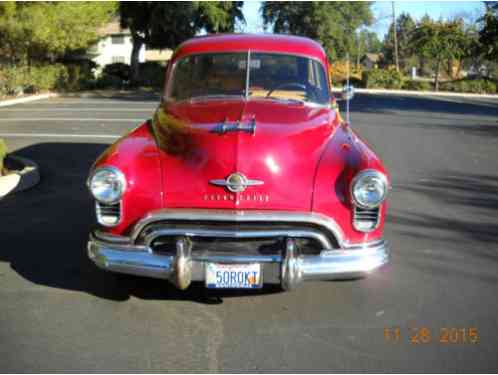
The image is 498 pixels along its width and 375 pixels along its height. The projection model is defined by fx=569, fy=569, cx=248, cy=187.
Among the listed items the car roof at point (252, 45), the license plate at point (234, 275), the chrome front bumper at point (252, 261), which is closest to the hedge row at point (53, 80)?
the car roof at point (252, 45)

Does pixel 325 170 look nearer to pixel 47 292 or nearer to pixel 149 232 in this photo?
pixel 149 232

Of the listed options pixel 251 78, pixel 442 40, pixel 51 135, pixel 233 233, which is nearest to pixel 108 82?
pixel 442 40

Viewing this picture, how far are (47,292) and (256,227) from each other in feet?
5.81

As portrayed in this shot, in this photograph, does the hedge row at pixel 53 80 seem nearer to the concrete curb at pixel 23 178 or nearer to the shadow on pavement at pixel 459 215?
the concrete curb at pixel 23 178

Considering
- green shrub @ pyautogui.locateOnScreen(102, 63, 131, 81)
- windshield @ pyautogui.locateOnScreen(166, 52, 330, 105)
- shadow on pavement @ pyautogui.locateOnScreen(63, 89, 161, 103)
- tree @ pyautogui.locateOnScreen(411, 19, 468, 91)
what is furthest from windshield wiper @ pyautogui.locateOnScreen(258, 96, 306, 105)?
green shrub @ pyautogui.locateOnScreen(102, 63, 131, 81)

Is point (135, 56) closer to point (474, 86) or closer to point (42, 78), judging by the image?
point (42, 78)

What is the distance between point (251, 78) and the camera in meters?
5.06

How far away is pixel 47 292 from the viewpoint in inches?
168

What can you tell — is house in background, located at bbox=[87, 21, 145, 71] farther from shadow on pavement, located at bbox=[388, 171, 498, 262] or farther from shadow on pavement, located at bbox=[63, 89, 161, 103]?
shadow on pavement, located at bbox=[388, 171, 498, 262]

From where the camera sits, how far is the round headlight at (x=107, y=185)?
12.4 ft

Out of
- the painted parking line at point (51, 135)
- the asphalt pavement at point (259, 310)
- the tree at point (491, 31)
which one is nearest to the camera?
the asphalt pavement at point (259, 310)

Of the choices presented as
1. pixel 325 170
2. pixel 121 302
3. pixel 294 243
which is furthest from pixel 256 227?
pixel 121 302
